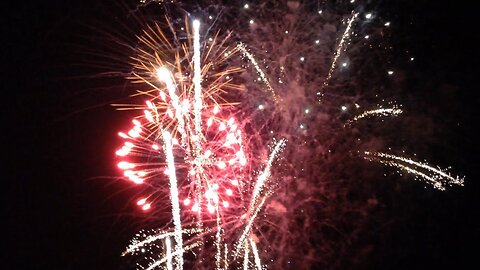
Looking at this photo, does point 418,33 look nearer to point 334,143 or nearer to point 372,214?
point 334,143

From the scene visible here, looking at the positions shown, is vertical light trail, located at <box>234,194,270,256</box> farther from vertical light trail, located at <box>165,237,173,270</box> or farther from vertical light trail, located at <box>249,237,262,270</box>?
vertical light trail, located at <box>165,237,173,270</box>

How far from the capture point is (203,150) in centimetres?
498

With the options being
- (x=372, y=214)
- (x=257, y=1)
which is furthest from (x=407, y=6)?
(x=372, y=214)

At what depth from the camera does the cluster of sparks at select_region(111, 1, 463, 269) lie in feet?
16.1

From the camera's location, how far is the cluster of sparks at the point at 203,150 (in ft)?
16.1

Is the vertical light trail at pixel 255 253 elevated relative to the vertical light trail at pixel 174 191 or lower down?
lower down

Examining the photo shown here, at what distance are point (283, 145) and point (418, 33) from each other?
7.70 feet

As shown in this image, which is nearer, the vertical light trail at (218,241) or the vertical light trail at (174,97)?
the vertical light trail at (174,97)

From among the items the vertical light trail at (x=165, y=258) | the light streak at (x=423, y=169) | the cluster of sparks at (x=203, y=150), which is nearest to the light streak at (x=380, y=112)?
the cluster of sparks at (x=203, y=150)

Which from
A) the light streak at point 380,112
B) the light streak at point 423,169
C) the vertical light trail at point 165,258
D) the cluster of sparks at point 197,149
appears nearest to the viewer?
the cluster of sparks at point 197,149

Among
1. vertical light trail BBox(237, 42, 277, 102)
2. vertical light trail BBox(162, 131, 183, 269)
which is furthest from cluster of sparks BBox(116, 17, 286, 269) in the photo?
vertical light trail BBox(237, 42, 277, 102)

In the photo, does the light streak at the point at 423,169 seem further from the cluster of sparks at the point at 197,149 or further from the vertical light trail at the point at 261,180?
the cluster of sparks at the point at 197,149

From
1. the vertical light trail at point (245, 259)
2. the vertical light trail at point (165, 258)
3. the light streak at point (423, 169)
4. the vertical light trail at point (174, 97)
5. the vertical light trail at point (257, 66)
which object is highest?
the vertical light trail at point (257, 66)

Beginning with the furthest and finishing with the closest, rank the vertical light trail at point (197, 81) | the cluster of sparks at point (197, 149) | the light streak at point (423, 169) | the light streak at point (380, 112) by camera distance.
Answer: the light streak at point (380, 112) < the light streak at point (423, 169) < the cluster of sparks at point (197, 149) < the vertical light trail at point (197, 81)
